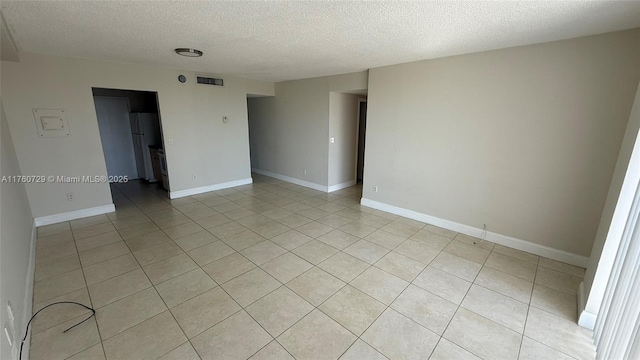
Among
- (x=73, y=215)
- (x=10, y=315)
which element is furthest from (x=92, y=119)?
(x=10, y=315)

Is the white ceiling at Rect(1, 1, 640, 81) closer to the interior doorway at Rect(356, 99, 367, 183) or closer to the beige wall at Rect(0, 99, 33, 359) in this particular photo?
the beige wall at Rect(0, 99, 33, 359)

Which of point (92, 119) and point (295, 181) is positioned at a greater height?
point (92, 119)

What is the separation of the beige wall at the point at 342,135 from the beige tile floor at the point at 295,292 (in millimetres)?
1895

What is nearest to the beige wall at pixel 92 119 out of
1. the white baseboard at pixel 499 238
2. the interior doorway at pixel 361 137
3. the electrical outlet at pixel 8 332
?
the interior doorway at pixel 361 137

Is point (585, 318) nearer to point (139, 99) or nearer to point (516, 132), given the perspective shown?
point (516, 132)

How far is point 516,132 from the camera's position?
2971 mm

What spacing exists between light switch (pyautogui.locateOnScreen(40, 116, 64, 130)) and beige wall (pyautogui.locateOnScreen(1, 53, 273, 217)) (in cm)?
11

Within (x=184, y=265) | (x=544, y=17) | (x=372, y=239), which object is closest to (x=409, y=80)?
(x=544, y=17)

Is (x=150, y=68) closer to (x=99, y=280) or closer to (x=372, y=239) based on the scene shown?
(x=99, y=280)

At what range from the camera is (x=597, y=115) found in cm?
251

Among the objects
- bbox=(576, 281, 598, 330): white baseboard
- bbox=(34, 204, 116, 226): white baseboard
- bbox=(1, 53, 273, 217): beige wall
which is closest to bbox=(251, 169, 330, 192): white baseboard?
bbox=(1, 53, 273, 217): beige wall

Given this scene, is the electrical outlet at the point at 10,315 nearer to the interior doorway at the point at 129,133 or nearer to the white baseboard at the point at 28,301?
the white baseboard at the point at 28,301

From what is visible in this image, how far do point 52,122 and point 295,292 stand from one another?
13.9ft

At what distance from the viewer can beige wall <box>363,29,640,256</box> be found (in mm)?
2500
